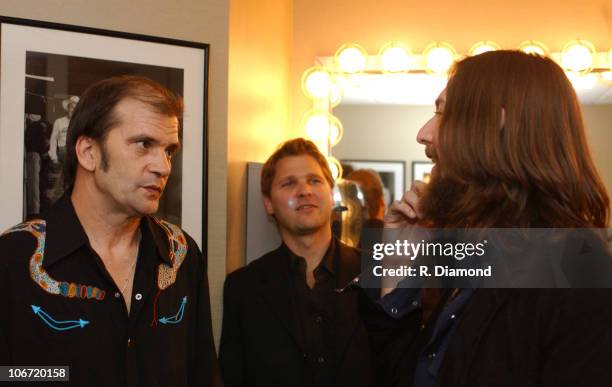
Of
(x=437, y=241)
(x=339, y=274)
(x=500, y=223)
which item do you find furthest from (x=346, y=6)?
(x=500, y=223)

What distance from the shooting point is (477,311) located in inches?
34.9

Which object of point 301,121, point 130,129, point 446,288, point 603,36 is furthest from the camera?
point 301,121

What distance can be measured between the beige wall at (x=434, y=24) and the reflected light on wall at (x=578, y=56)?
36mm

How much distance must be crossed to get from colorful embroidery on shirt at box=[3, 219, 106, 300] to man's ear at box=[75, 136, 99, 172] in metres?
0.14

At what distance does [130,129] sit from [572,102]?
0.79 m

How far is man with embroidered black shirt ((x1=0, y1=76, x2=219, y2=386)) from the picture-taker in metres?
1.08

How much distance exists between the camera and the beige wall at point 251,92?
175cm

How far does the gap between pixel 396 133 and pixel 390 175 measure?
0.16 m

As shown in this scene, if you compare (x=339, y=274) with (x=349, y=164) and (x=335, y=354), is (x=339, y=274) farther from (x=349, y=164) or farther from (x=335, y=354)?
(x=349, y=164)

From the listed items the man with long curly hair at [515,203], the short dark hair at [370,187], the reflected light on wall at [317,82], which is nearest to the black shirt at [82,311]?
the man with long curly hair at [515,203]

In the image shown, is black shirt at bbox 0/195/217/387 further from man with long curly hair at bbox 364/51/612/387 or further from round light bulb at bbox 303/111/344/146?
round light bulb at bbox 303/111/344/146

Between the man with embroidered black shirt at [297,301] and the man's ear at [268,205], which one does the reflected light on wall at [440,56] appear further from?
the man's ear at [268,205]

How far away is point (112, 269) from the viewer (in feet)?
3.91

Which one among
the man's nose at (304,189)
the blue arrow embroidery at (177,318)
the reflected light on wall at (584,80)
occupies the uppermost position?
the reflected light on wall at (584,80)
